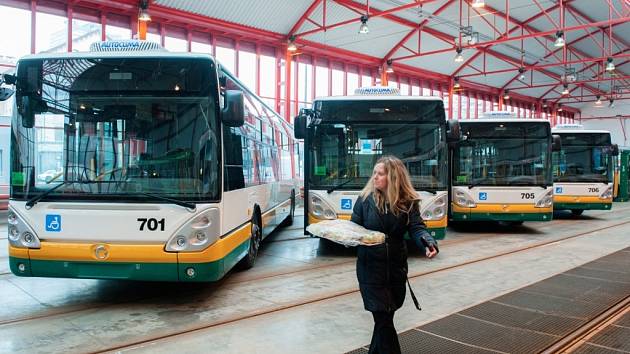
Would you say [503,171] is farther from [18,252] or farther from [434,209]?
[18,252]

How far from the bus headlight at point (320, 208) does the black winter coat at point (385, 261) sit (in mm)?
5050

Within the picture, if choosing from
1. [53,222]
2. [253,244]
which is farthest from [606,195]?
[53,222]

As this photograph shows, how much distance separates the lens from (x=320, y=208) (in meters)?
9.08

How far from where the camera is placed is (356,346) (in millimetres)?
4824

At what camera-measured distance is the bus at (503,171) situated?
41.2 ft

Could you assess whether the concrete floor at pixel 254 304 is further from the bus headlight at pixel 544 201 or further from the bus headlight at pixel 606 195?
the bus headlight at pixel 606 195

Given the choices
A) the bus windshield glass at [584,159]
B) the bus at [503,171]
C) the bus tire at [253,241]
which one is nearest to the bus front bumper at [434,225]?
the bus tire at [253,241]

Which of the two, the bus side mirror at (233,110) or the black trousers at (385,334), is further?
the bus side mirror at (233,110)

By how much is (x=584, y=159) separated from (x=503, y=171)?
5.30 m

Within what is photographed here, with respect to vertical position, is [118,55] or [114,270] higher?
[118,55]

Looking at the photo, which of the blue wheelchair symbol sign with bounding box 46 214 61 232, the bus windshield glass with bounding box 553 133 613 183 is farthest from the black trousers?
the bus windshield glass with bounding box 553 133 613 183

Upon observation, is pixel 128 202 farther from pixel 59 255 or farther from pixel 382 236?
pixel 382 236

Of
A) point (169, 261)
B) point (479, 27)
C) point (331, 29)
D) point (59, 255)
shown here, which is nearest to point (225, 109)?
point (169, 261)

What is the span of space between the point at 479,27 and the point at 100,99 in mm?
25008
